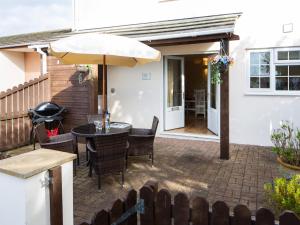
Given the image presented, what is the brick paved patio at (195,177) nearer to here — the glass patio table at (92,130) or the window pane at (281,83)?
the glass patio table at (92,130)

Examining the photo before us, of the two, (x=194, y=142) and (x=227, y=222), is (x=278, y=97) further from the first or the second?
(x=227, y=222)

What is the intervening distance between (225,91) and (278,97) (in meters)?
2.12

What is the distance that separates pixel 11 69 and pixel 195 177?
10598mm

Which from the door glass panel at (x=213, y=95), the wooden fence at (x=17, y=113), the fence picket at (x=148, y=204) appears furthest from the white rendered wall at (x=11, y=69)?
the fence picket at (x=148, y=204)

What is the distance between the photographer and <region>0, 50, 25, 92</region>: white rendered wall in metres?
11.7

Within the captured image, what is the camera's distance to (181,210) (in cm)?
226

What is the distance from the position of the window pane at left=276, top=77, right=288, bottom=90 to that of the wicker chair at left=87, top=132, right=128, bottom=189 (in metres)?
5.10

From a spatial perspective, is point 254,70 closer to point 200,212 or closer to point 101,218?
point 200,212

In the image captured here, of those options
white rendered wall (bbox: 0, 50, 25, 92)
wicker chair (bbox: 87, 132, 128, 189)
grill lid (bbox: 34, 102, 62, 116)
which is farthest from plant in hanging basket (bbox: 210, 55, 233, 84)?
white rendered wall (bbox: 0, 50, 25, 92)

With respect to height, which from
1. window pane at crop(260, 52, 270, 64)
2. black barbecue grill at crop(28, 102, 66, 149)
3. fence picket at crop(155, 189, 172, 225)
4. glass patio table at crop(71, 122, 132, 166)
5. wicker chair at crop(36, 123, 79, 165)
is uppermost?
window pane at crop(260, 52, 270, 64)

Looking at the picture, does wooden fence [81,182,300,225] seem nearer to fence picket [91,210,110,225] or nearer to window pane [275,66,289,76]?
fence picket [91,210,110,225]

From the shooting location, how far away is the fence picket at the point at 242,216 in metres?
2.03

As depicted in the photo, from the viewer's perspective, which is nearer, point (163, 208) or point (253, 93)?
point (163, 208)

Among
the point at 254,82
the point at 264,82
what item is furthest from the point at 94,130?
the point at 264,82
